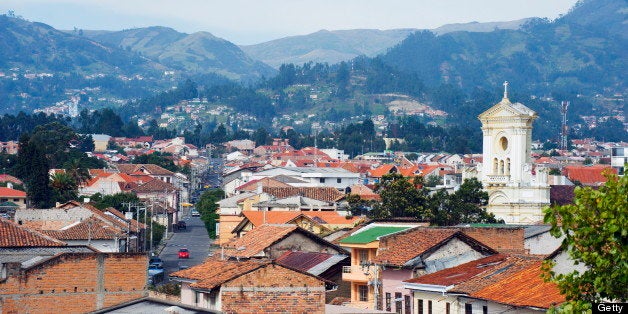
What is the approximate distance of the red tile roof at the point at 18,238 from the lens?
38938 millimetres

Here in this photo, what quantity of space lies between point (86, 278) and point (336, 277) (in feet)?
27.6

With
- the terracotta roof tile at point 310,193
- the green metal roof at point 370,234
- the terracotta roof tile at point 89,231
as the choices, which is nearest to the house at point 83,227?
the terracotta roof tile at point 89,231

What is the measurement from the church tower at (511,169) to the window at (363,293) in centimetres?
3397

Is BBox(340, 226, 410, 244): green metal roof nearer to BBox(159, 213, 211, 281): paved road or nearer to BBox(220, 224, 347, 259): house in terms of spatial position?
BBox(220, 224, 347, 259): house

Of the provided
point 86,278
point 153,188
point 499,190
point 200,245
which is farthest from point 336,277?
point 153,188

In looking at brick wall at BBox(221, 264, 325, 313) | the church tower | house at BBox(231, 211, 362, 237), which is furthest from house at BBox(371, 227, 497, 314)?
the church tower

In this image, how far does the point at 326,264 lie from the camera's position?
127ft

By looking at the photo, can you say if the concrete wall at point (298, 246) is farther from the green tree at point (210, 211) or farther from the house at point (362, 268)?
the green tree at point (210, 211)

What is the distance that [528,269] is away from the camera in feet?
97.9

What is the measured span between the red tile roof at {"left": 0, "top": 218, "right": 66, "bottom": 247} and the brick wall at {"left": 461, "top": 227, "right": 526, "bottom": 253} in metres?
10.9

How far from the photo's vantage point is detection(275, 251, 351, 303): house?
38.0 metres

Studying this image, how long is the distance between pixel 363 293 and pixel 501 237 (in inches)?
150

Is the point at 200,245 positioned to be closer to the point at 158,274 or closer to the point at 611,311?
the point at 158,274

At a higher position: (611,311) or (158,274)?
(611,311)
